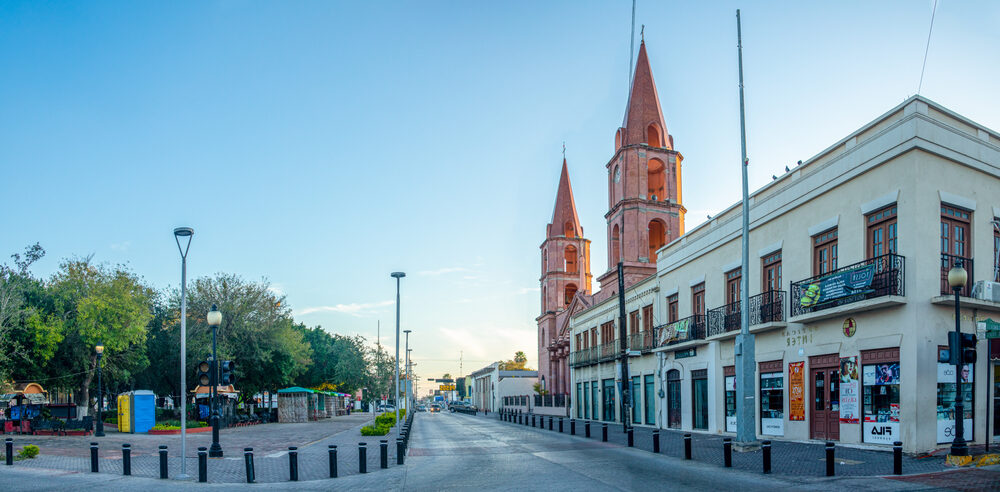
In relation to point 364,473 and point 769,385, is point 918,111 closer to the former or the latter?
point 769,385

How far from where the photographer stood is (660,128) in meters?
48.0

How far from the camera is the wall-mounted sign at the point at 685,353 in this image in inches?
1163

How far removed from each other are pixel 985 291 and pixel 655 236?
32.2 m

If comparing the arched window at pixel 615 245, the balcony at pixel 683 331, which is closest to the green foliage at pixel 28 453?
the balcony at pixel 683 331

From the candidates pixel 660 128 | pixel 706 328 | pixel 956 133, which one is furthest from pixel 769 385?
pixel 660 128

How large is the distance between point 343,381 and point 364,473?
63.6 meters

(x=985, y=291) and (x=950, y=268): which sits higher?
(x=950, y=268)

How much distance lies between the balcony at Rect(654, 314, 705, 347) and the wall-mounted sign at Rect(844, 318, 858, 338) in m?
9.24

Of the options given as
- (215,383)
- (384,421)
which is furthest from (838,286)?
(384,421)

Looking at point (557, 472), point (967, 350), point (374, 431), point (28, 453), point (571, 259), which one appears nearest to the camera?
point (967, 350)

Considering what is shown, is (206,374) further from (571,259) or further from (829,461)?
(571,259)

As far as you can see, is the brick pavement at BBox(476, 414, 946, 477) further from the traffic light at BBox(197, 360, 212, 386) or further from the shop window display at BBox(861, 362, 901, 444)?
the traffic light at BBox(197, 360, 212, 386)

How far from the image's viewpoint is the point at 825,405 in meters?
20.1

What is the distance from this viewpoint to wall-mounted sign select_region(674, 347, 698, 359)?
29.5 meters
